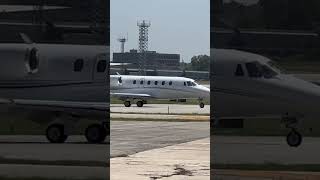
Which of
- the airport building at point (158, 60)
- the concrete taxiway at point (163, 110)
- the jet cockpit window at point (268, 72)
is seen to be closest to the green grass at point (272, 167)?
the jet cockpit window at point (268, 72)

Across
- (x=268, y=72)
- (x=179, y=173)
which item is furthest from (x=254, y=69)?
(x=179, y=173)

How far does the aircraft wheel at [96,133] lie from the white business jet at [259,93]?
1.18 metres

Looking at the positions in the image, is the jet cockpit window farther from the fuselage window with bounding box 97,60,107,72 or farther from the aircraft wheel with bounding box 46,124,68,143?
the aircraft wheel with bounding box 46,124,68,143

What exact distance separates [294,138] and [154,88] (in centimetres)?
4371

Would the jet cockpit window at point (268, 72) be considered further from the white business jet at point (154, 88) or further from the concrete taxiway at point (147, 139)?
the white business jet at point (154, 88)

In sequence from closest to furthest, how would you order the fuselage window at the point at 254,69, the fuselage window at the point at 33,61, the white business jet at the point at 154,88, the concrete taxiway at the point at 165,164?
the fuselage window at the point at 254,69 → the fuselage window at the point at 33,61 → the concrete taxiway at the point at 165,164 → the white business jet at the point at 154,88

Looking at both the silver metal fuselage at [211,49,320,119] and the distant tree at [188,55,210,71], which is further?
the distant tree at [188,55,210,71]

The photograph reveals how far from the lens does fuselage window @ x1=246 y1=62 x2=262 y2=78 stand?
6157 millimetres

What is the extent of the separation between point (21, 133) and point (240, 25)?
2.58 meters

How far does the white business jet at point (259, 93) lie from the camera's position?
19.9 ft

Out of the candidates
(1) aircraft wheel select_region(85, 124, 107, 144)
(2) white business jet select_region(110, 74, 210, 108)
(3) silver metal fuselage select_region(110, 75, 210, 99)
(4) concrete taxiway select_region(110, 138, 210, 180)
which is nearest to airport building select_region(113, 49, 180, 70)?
(2) white business jet select_region(110, 74, 210, 108)

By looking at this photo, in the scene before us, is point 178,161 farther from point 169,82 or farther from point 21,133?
point 169,82

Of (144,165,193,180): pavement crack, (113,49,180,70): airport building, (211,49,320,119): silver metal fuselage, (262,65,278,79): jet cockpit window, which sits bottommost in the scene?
(144,165,193,180): pavement crack

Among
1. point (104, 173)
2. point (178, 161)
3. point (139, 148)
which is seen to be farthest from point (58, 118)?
point (139, 148)
